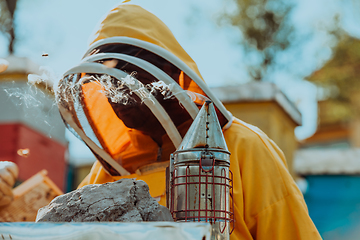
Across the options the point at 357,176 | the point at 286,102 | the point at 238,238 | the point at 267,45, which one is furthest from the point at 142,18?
the point at 267,45

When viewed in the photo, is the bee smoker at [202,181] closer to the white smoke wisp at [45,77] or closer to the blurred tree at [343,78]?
the white smoke wisp at [45,77]

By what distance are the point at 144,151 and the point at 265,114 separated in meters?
2.12

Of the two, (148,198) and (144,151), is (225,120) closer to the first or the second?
(144,151)

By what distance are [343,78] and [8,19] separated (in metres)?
11.1

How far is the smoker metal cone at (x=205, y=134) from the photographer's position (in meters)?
1.52

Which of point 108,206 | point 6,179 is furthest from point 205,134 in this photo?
point 6,179

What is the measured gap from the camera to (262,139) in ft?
6.85

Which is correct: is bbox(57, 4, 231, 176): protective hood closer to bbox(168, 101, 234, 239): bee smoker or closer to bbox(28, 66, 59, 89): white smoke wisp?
bbox(28, 66, 59, 89): white smoke wisp

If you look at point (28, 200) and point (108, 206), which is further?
point (28, 200)

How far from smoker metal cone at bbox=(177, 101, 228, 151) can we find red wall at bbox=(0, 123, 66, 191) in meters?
3.27

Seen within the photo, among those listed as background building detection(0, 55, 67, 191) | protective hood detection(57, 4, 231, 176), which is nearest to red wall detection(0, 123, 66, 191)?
background building detection(0, 55, 67, 191)

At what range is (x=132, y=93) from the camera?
205 cm

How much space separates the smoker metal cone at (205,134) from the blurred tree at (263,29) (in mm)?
12155

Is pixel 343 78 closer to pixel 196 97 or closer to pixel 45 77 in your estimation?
pixel 196 97
